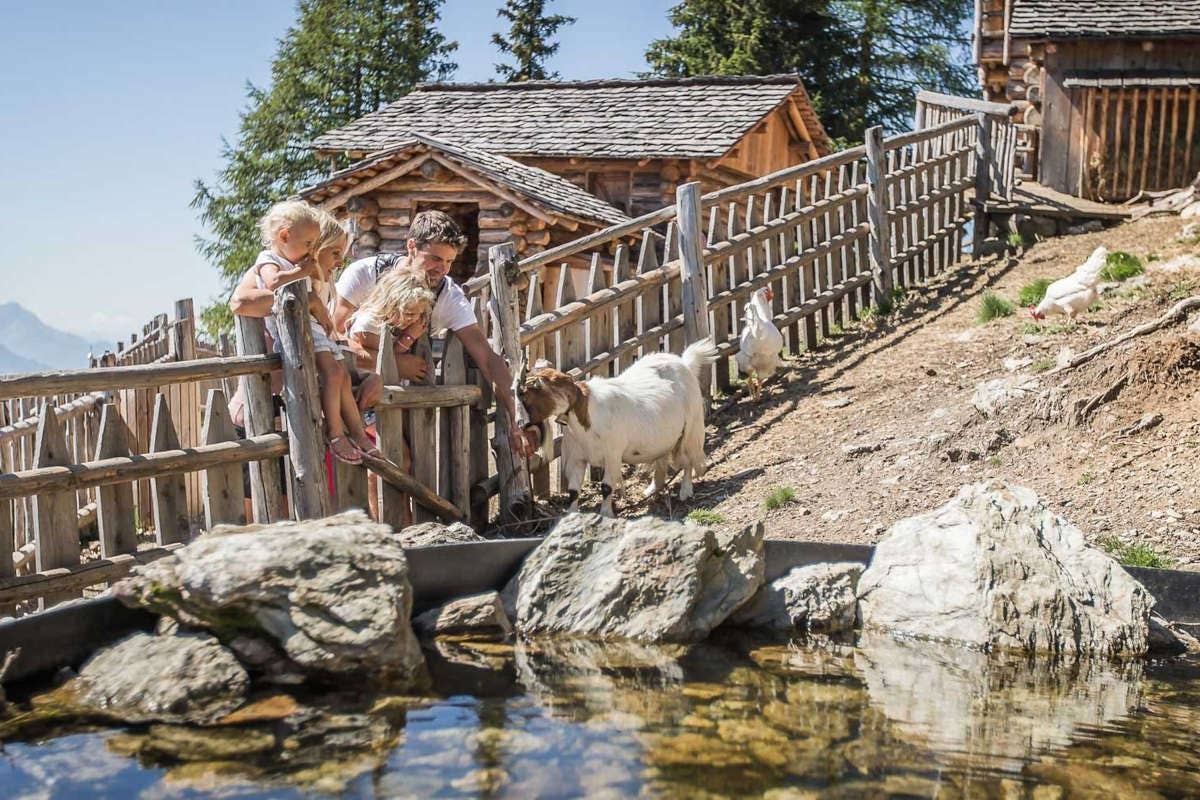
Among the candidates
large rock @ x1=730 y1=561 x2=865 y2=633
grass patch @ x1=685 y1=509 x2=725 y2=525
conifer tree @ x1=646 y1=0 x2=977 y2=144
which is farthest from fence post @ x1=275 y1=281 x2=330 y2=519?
conifer tree @ x1=646 y1=0 x2=977 y2=144

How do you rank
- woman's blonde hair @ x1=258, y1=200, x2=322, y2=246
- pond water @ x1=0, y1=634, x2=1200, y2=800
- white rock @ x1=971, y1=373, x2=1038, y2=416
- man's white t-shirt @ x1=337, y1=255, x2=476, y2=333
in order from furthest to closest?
white rock @ x1=971, y1=373, x2=1038, y2=416, man's white t-shirt @ x1=337, y1=255, x2=476, y2=333, woman's blonde hair @ x1=258, y1=200, x2=322, y2=246, pond water @ x1=0, y1=634, x2=1200, y2=800

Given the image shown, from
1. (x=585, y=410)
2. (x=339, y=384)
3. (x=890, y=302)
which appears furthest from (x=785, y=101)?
(x=339, y=384)

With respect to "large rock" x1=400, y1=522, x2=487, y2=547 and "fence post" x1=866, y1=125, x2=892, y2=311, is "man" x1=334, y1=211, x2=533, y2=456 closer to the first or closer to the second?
"large rock" x1=400, y1=522, x2=487, y2=547

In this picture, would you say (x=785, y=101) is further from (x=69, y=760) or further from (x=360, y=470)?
(x=69, y=760)

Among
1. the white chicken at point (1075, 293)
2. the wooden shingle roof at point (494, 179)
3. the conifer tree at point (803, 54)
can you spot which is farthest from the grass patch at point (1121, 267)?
the conifer tree at point (803, 54)

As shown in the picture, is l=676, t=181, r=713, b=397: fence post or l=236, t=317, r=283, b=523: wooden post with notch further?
l=676, t=181, r=713, b=397: fence post

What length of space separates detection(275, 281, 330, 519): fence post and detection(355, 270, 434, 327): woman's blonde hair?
2.49ft

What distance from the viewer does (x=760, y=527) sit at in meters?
5.48

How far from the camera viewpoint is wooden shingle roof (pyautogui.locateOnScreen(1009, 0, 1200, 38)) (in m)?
17.9

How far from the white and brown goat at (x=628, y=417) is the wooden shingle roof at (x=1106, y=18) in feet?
39.8

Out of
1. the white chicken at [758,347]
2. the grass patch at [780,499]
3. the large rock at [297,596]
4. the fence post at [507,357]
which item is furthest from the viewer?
the white chicken at [758,347]

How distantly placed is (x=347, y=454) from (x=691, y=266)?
4892 millimetres

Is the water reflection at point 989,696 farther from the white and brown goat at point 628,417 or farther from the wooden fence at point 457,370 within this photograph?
the wooden fence at point 457,370

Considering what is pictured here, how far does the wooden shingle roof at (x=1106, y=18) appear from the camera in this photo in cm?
1788
